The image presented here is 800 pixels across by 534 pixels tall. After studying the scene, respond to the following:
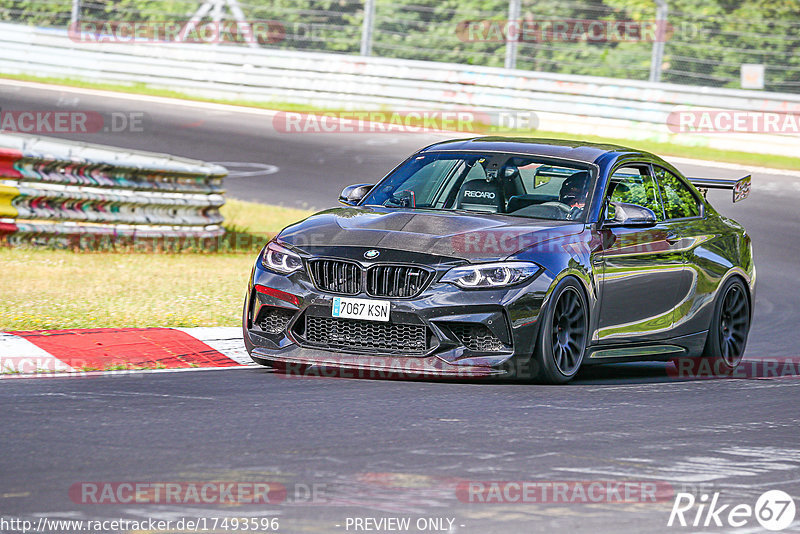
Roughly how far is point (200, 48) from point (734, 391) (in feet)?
68.7

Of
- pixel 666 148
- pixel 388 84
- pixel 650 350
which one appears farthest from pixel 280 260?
pixel 388 84

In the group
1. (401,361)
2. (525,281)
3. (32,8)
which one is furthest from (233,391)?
(32,8)

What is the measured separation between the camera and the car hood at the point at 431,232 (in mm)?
8273

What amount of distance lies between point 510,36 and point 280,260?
707 inches

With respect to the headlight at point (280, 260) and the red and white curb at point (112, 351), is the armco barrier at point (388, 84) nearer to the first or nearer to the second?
the red and white curb at point (112, 351)

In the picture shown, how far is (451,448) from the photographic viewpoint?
641cm

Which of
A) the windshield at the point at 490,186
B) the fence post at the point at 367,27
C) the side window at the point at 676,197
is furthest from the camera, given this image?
the fence post at the point at 367,27

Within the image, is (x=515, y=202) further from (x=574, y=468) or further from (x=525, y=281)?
(x=574, y=468)

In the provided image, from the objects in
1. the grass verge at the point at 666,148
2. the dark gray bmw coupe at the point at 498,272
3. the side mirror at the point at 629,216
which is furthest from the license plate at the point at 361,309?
the grass verge at the point at 666,148

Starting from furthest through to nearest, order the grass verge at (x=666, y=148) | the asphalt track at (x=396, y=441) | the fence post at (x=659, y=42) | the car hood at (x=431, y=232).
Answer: the fence post at (x=659, y=42)
the grass verge at (x=666, y=148)
the car hood at (x=431, y=232)
the asphalt track at (x=396, y=441)

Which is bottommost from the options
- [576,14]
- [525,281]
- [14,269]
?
[14,269]

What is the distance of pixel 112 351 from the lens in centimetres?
894

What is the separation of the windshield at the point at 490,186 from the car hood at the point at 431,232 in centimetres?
30

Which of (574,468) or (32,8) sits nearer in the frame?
(574,468)
